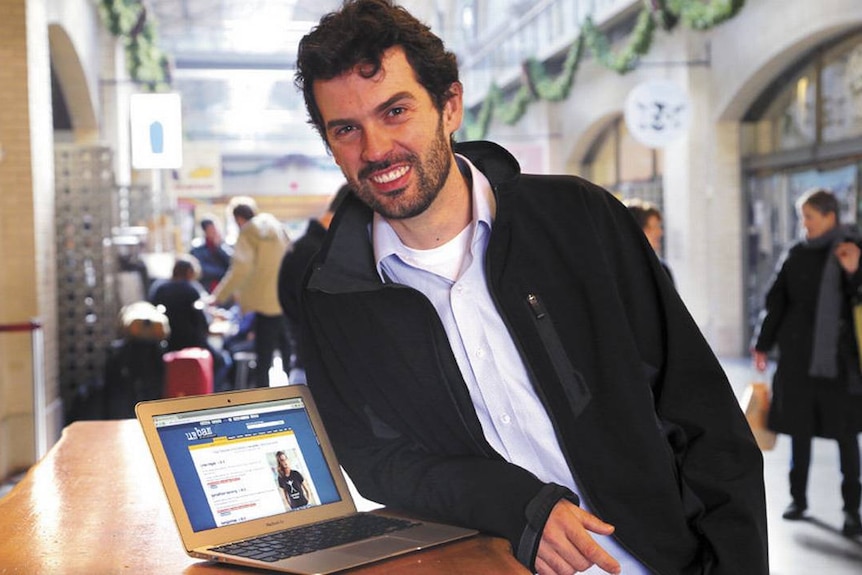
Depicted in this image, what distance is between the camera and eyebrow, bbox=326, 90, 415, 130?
1751mm

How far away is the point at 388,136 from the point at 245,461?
1.85 ft

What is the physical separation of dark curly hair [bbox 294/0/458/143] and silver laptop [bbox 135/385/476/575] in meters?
0.48

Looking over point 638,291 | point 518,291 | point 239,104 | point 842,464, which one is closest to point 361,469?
point 518,291

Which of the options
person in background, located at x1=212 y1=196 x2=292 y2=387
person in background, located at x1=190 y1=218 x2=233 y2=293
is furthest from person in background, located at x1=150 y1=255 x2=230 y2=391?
person in background, located at x1=190 y1=218 x2=233 y2=293

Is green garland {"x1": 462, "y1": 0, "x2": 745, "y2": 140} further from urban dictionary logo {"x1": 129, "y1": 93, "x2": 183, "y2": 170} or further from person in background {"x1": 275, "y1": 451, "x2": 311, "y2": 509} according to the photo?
person in background {"x1": 275, "y1": 451, "x2": 311, "y2": 509}

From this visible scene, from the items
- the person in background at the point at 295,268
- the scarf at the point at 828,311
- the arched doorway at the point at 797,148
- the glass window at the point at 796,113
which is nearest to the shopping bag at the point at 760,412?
the scarf at the point at 828,311

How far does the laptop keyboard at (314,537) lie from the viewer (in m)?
1.64

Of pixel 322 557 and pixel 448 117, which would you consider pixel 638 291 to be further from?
pixel 322 557

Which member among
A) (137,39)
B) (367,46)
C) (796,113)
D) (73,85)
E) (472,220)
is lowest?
(472,220)

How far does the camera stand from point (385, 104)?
5.75ft

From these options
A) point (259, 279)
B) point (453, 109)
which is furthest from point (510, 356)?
point (259, 279)

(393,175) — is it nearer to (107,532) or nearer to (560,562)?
(560,562)

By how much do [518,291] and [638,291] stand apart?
201 mm

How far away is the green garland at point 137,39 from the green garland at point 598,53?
5.58 m
